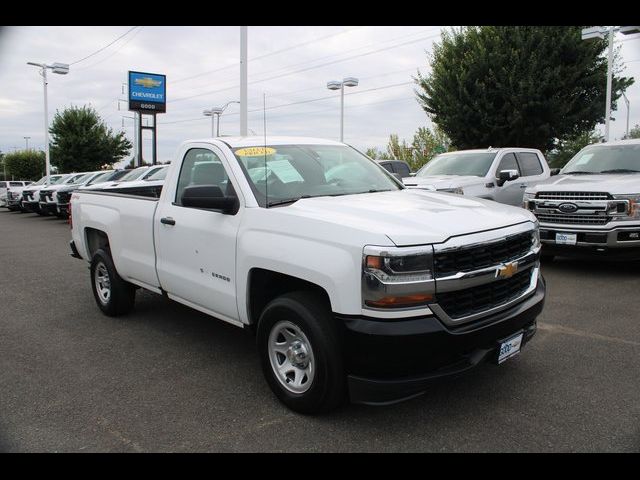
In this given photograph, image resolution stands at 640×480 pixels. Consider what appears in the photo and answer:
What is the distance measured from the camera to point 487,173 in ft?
34.0

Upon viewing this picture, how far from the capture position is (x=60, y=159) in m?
43.8

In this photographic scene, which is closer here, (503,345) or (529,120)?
(503,345)

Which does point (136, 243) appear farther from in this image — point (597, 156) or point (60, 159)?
point (60, 159)

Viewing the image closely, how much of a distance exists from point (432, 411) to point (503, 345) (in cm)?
63

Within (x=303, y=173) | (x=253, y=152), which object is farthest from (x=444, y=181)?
(x=253, y=152)

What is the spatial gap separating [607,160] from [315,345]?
7.77 metres

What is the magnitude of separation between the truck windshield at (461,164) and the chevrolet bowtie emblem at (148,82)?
1276 inches

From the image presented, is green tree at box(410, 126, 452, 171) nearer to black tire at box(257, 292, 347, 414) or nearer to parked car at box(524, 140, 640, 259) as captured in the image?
parked car at box(524, 140, 640, 259)

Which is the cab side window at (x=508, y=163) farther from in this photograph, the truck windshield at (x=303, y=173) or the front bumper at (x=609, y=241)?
the truck windshield at (x=303, y=173)

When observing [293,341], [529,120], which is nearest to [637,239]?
[293,341]

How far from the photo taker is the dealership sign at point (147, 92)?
125 ft

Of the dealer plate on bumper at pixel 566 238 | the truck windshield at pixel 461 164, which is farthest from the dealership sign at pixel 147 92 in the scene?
the dealer plate on bumper at pixel 566 238

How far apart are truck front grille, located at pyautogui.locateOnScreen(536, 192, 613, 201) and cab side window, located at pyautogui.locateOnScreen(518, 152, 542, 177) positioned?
295cm

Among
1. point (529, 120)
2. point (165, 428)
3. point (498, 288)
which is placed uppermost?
point (529, 120)
